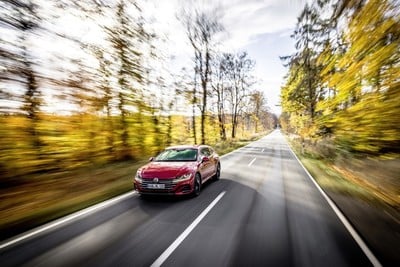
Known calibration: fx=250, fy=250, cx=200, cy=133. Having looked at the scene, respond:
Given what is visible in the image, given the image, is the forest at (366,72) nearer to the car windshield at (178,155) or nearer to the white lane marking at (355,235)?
the white lane marking at (355,235)

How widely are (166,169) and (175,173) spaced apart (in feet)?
1.23

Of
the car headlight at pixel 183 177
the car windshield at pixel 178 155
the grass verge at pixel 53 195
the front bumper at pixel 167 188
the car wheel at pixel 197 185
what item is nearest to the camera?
the grass verge at pixel 53 195

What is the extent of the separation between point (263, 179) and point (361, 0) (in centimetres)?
795

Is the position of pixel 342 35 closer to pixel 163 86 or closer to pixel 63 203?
pixel 63 203

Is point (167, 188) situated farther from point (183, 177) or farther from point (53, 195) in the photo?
point (53, 195)

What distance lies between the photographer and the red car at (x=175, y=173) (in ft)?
24.1

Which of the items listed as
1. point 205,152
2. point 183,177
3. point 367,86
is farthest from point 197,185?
point 367,86

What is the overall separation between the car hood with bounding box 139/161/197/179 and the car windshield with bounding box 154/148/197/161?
49cm

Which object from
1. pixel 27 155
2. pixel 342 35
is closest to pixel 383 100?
pixel 342 35

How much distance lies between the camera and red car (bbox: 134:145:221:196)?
24.1ft

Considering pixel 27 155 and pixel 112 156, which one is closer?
pixel 27 155

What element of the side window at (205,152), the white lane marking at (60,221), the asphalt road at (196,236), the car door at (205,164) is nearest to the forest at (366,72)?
the asphalt road at (196,236)

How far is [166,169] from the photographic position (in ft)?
25.2

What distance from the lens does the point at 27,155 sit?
30.5ft
